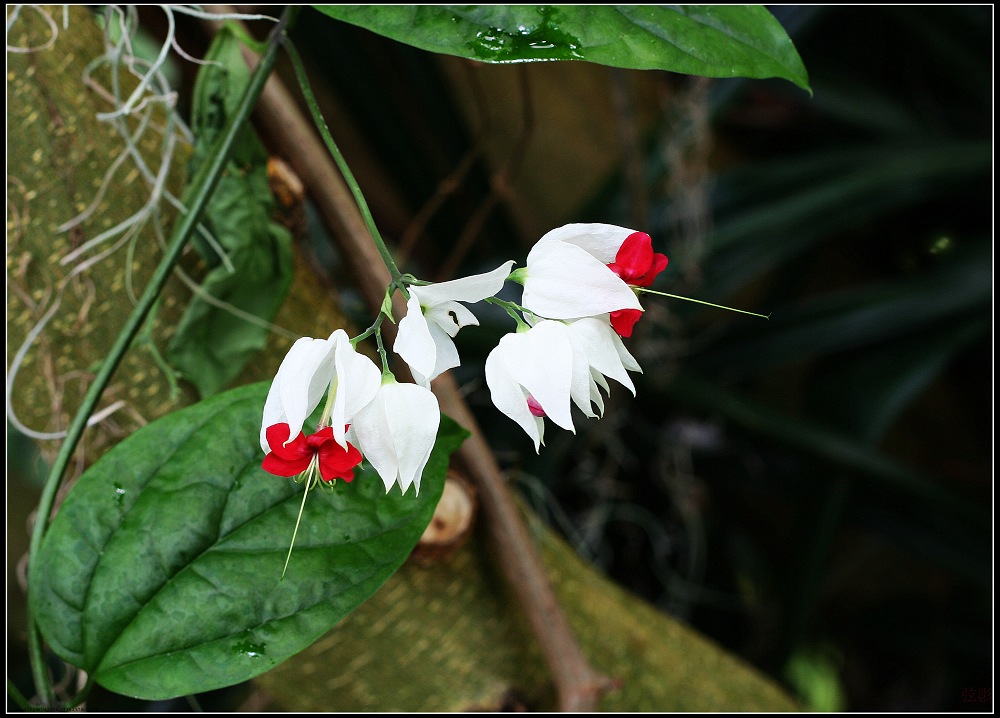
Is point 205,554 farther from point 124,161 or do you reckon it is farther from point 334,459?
point 124,161

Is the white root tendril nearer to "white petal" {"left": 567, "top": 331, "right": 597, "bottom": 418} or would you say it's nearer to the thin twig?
the thin twig

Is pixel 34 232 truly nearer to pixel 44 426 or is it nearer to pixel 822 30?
pixel 44 426

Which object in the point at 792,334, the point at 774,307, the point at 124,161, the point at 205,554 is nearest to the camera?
the point at 205,554

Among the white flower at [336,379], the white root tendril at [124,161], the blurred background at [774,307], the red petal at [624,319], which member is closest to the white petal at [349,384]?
the white flower at [336,379]

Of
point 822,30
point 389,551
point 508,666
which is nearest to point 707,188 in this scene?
point 822,30

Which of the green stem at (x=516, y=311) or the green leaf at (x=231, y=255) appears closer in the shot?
the green stem at (x=516, y=311)

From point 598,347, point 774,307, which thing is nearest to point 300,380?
point 598,347

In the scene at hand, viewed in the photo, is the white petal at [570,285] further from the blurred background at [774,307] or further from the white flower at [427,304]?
the blurred background at [774,307]
